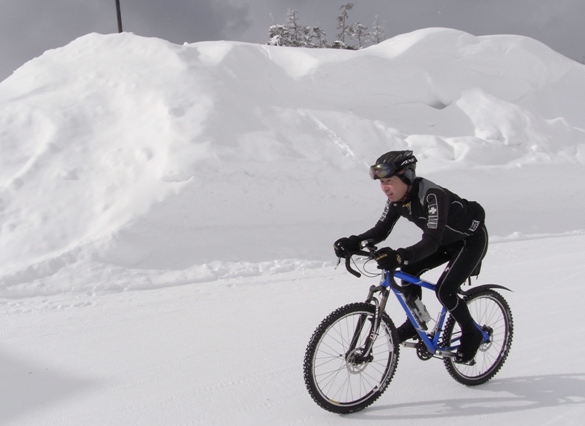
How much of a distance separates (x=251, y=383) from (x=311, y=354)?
36.4 inches

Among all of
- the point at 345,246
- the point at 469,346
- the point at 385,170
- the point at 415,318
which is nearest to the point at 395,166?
the point at 385,170

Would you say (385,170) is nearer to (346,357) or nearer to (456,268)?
(456,268)

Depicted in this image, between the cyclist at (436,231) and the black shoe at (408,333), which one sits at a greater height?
the cyclist at (436,231)

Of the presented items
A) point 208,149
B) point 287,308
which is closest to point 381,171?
point 287,308

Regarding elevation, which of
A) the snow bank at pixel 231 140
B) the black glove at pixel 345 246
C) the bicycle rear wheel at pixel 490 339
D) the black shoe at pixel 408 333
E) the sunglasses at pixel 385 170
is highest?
the sunglasses at pixel 385 170

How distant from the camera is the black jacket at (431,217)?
352 centimetres

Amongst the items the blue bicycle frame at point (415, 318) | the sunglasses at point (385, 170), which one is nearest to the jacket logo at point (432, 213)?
the sunglasses at point (385, 170)

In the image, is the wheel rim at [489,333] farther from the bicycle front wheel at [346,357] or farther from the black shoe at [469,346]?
the bicycle front wheel at [346,357]

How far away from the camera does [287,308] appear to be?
6156 mm

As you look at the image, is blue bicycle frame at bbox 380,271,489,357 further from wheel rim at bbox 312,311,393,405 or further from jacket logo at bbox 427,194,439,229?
jacket logo at bbox 427,194,439,229

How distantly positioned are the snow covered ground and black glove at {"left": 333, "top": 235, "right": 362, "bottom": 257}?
3.77ft

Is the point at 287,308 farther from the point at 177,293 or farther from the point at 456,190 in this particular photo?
the point at 456,190

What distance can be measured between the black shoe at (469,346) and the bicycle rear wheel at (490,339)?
10 centimetres

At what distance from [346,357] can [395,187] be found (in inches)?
49.8
